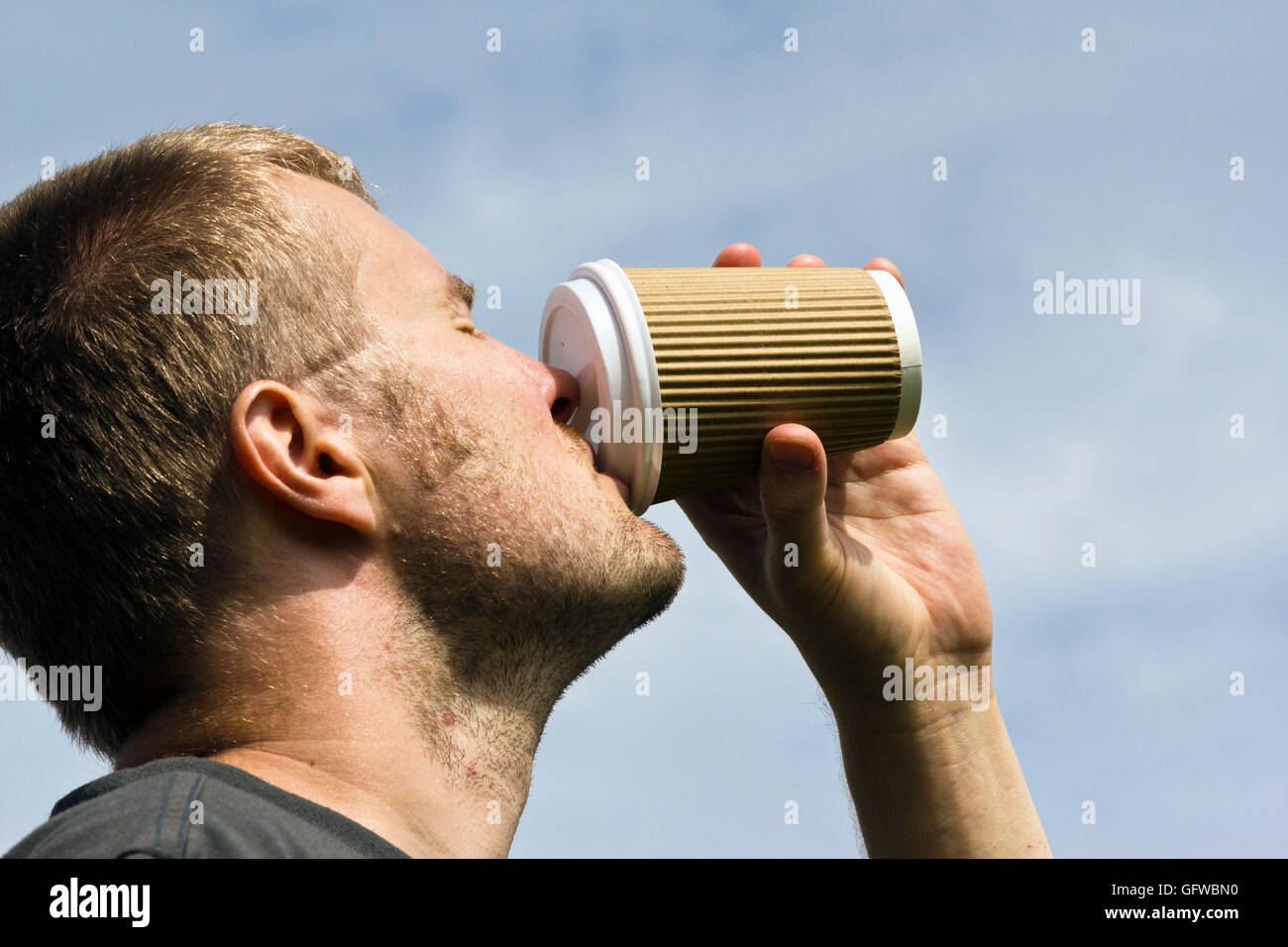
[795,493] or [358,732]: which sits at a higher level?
[795,493]

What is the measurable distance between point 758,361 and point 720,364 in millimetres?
90

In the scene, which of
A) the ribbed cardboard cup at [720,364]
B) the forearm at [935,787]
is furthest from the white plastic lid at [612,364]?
the forearm at [935,787]

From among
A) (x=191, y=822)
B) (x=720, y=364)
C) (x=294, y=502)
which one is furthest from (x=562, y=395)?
(x=191, y=822)

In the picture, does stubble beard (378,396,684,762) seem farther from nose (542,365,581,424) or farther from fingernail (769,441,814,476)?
fingernail (769,441,814,476)

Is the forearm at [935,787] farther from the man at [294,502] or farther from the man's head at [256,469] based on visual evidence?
the man's head at [256,469]

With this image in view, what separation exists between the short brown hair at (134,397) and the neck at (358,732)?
148 millimetres

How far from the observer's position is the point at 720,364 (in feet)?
8.40

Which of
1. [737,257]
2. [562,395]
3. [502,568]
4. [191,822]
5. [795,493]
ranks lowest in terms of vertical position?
[191,822]

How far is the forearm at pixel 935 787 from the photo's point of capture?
10.6 ft

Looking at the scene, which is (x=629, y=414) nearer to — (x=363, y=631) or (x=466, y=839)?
(x=363, y=631)

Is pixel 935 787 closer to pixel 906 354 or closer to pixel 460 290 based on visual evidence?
pixel 906 354

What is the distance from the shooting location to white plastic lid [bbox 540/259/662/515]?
98.9 inches
